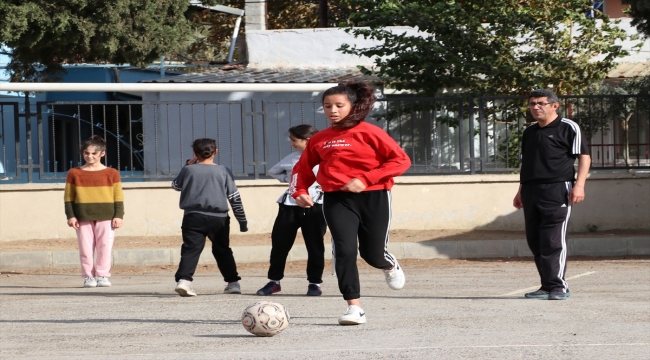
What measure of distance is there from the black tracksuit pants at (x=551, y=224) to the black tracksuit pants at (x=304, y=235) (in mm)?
1831

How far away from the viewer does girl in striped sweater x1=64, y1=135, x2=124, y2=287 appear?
1003cm

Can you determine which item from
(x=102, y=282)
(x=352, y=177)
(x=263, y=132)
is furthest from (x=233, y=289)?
(x=263, y=132)

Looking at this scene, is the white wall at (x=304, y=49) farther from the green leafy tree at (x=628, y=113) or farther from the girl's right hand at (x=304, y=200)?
the girl's right hand at (x=304, y=200)

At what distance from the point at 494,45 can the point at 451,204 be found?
3.38 metres

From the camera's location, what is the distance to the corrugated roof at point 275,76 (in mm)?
19600

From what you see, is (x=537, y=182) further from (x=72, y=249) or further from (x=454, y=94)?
(x=454, y=94)

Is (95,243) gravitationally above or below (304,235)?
below

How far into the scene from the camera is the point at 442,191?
14.7 meters

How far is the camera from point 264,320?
249 inches

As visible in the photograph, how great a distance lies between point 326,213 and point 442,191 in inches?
317

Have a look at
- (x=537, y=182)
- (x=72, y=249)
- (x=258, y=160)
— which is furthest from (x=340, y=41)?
(x=537, y=182)

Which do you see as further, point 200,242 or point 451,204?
point 451,204

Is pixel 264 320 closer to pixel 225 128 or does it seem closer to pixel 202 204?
pixel 202 204

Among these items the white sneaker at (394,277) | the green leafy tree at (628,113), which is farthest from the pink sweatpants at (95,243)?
the green leafy tree at (628,113)
